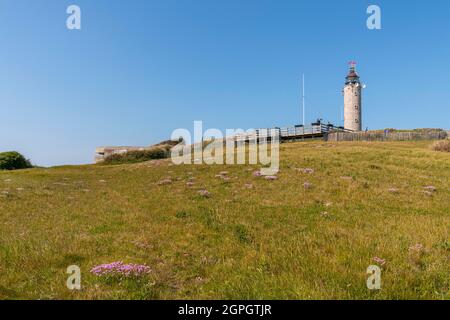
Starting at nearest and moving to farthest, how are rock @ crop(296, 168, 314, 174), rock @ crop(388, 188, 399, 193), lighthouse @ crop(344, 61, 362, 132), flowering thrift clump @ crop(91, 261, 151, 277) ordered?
flowering thrift clump @ crop(91, 261, 151, 277), rock @ crop(388, 188, 399, 193), rock @ crop(296, 168, 314, 174), lighthouse @ crop(344, 61, 362, 132)

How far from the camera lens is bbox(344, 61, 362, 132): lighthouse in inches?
3767

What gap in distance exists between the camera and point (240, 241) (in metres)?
10.8

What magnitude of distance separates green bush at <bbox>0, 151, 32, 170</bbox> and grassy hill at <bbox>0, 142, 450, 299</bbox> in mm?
45334

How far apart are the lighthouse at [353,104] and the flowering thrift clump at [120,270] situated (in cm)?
9615

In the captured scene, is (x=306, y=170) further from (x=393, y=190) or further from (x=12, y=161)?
(x=12, y=161)

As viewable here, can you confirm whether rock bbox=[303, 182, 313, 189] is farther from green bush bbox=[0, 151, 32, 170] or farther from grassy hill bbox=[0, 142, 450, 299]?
green bush bbox=[0, 151, 32, 170]

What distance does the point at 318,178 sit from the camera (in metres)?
23.8

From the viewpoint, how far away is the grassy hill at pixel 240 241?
22.7 ft

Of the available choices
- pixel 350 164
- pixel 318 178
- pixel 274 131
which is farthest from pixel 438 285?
pixel 274 131

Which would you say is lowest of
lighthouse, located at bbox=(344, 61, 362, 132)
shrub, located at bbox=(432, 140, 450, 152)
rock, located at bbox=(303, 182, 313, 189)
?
rock, located at bbox=(303, 182, 313, 189)

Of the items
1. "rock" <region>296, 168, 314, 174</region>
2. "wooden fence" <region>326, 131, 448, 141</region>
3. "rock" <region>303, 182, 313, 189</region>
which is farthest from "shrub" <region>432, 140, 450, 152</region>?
"rock" <region>303, 182, 313, 189</region>

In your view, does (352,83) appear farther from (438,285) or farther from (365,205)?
(438,285)

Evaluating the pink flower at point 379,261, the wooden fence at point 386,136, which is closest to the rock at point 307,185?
the pink flower at point 379,261
